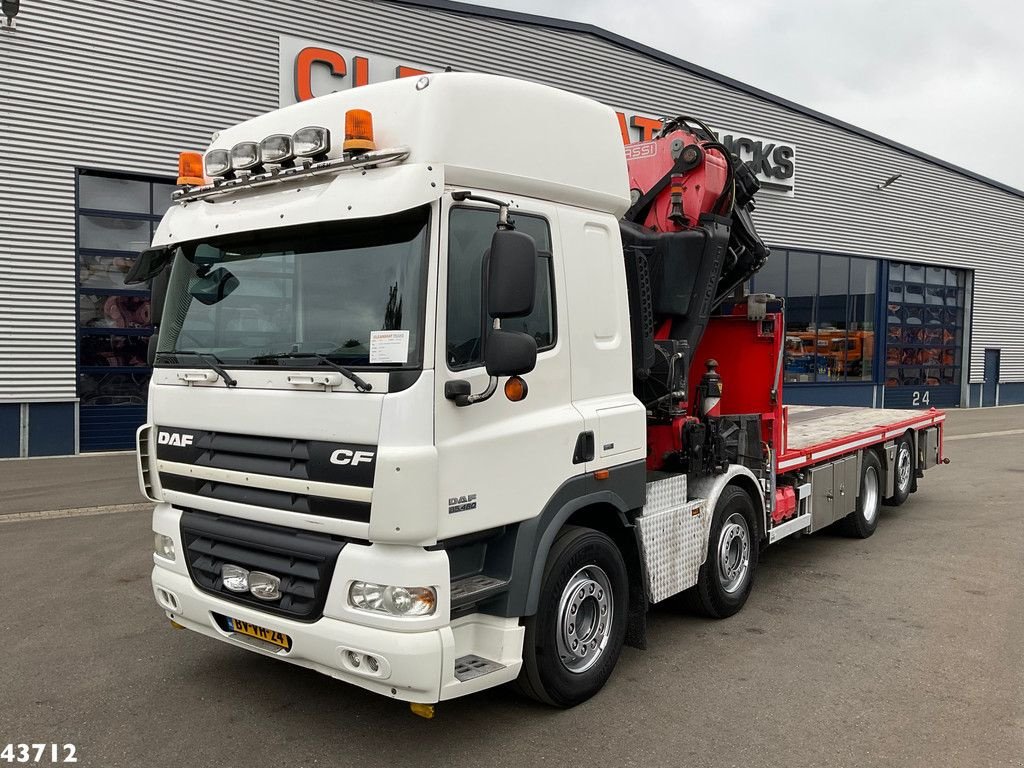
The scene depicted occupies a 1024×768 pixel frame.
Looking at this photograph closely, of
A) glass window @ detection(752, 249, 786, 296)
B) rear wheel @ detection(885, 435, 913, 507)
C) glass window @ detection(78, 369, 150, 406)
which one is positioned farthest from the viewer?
glass window @ detection(752, 249, 786, 296)

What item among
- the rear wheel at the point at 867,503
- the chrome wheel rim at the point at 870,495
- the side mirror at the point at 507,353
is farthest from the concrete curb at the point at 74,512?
the chrome wheel rim at the point at 870,495

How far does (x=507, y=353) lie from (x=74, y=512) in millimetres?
7510

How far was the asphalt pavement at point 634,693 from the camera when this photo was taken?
3.75 meters

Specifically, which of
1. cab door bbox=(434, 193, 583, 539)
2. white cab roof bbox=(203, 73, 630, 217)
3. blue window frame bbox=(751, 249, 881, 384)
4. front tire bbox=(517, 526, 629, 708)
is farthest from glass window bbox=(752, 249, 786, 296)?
cab door bbox=(434, 193, 583, 539)

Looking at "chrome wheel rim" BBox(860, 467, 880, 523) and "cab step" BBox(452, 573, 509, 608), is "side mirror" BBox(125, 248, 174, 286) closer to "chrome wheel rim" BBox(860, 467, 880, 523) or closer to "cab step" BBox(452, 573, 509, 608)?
"cab step" BBox(452, 573, 509, 608)

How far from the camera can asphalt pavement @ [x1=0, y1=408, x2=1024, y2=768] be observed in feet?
12.3

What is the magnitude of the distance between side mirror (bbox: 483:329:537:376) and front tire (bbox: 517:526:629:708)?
1.09m

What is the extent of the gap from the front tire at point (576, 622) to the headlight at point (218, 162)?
256 cm

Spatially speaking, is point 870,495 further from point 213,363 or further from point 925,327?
point 925,327

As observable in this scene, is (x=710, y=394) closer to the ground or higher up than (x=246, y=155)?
Result: closer to the ground

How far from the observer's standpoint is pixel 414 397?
3338mm

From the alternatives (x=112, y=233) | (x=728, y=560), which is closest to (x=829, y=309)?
(x=112, y=233)

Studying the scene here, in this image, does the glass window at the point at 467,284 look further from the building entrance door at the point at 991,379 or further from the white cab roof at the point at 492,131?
the building entrance door at the point at 991,379

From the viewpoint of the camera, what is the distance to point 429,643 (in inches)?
131
